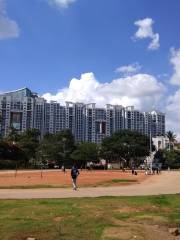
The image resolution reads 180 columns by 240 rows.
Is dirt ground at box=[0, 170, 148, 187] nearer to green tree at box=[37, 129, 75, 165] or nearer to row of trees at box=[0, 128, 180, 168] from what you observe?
row of trees at box=[0, 128, 180, 168]

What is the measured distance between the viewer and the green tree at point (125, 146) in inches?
5138

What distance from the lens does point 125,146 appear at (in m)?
131

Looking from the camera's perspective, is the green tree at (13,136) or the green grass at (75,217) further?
the green tree at (13,136)

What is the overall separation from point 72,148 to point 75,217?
422 feet

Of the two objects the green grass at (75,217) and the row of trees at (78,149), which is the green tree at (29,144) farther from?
the green grass at (75,217)

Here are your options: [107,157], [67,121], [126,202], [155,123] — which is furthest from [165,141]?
[126,202]

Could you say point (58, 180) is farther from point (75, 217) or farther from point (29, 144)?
point (29, 144)

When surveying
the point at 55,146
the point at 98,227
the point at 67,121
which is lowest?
the point at 98,227

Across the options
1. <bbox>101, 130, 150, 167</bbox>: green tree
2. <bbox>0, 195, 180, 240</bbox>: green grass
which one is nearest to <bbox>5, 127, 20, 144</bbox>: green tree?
<bbox>101, 130, 150, 167</bbox>: green tree

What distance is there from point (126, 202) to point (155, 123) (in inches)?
6809

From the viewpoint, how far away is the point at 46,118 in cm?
16975

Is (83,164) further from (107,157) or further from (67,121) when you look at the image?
(67,121)

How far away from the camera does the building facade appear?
160250 millimetres

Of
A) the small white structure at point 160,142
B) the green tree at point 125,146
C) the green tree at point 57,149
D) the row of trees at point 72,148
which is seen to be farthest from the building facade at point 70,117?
the green tree at point 125,146
